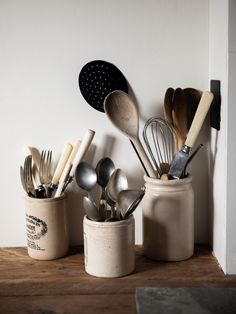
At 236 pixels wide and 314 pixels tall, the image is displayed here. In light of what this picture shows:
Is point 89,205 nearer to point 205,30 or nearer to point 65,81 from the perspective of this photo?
point 65,81

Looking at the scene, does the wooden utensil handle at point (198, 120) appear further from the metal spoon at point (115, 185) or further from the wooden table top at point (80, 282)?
the wooden table top at point (80, 282)

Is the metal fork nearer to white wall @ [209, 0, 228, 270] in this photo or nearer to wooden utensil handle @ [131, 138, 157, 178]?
wooden utensil handle @ [131, 138, 157, 178]

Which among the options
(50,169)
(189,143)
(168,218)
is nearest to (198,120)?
(189,143)

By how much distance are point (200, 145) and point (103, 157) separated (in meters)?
0.21

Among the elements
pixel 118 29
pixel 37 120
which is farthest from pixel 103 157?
pixel 118 29

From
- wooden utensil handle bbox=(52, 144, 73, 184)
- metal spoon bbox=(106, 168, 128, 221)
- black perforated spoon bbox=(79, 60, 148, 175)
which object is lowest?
metal spoon bbox=(106, 168, 128, 221)

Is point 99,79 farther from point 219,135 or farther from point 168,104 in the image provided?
point 219,135

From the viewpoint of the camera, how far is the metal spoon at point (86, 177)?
0.98 metres

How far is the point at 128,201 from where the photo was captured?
3.02ft

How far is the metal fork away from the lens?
100 cm

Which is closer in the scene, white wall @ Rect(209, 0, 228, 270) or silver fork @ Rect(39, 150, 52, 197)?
white wall @ Rect(209, 0, 228, 270)

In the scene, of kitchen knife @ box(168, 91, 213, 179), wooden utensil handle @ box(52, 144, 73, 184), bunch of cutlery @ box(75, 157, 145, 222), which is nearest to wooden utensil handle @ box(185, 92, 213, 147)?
kitchen knife @ box(168, 91, 213, 179)

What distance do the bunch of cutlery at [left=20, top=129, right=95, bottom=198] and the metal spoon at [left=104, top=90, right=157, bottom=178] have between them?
0.18ft

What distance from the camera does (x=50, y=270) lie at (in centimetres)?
97
